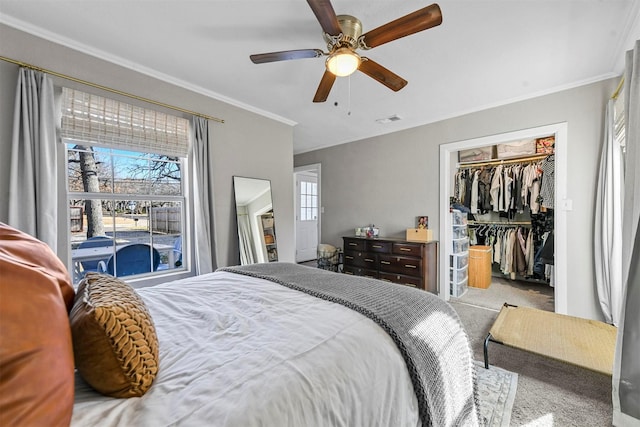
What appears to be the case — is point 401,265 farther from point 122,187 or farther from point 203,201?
point 122,187

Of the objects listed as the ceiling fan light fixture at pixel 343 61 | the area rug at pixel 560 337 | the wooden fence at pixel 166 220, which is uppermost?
the ceiling fan light fixture at pixel 343 61

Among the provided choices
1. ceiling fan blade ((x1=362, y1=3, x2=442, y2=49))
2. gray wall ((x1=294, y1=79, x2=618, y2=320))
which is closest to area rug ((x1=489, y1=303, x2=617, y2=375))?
gray wall ((x1=294, y1=79, x2=618, y2=320))

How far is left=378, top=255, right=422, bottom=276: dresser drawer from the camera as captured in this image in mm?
3553

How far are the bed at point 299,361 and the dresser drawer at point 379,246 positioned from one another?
2.32 m

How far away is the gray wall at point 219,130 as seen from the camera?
1925 millimetres

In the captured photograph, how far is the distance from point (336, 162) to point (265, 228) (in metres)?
2.08

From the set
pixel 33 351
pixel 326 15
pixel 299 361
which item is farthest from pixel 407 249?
pixel 33 351

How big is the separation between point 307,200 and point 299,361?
19.3 ft

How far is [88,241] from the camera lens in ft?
7.79

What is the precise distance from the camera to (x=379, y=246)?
3893 mm

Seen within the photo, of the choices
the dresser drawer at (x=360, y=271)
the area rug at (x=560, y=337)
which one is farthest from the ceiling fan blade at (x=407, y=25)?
the dresser drawer at (x=360, y=271)

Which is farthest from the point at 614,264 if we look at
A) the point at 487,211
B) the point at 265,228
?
the point at 265,228

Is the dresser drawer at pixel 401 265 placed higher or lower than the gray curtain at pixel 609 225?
lower

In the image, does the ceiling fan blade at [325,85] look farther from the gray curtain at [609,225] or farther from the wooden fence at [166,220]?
the gray curtain at [609,225]
